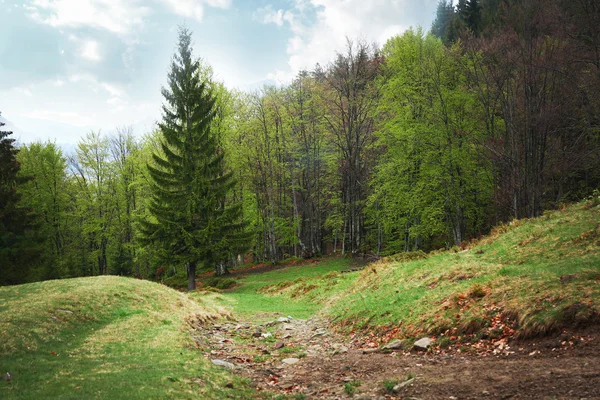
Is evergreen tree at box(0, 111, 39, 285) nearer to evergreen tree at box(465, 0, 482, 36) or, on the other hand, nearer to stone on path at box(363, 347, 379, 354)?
stone on path at box(363, 347, 379, 354)

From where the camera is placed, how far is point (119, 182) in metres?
49.5

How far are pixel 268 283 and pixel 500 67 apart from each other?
22953mm

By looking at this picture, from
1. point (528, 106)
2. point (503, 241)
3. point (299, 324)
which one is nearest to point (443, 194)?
point (528, 106)

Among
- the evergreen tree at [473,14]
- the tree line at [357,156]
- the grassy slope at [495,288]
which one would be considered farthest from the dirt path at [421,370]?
the evergreen tree at [473,14]

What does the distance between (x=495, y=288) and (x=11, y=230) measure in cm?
3772

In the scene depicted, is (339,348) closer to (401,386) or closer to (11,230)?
(401,386)

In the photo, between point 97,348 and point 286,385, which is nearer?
point 286,385

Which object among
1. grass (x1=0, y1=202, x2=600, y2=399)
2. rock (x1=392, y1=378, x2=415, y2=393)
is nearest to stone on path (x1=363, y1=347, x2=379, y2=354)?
grass (x1=0, y1=202, x2=600, y2=399)

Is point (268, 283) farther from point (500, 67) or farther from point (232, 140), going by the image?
point (500, 67)

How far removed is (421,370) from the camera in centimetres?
722

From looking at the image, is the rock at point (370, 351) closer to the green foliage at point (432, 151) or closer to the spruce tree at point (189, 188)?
the green foliage at point (432, 151)

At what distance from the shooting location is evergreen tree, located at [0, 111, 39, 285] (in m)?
29.1

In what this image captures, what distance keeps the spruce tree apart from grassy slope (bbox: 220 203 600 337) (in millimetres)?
11708

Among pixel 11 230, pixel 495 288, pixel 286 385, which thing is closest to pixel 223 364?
pixel 286 385
